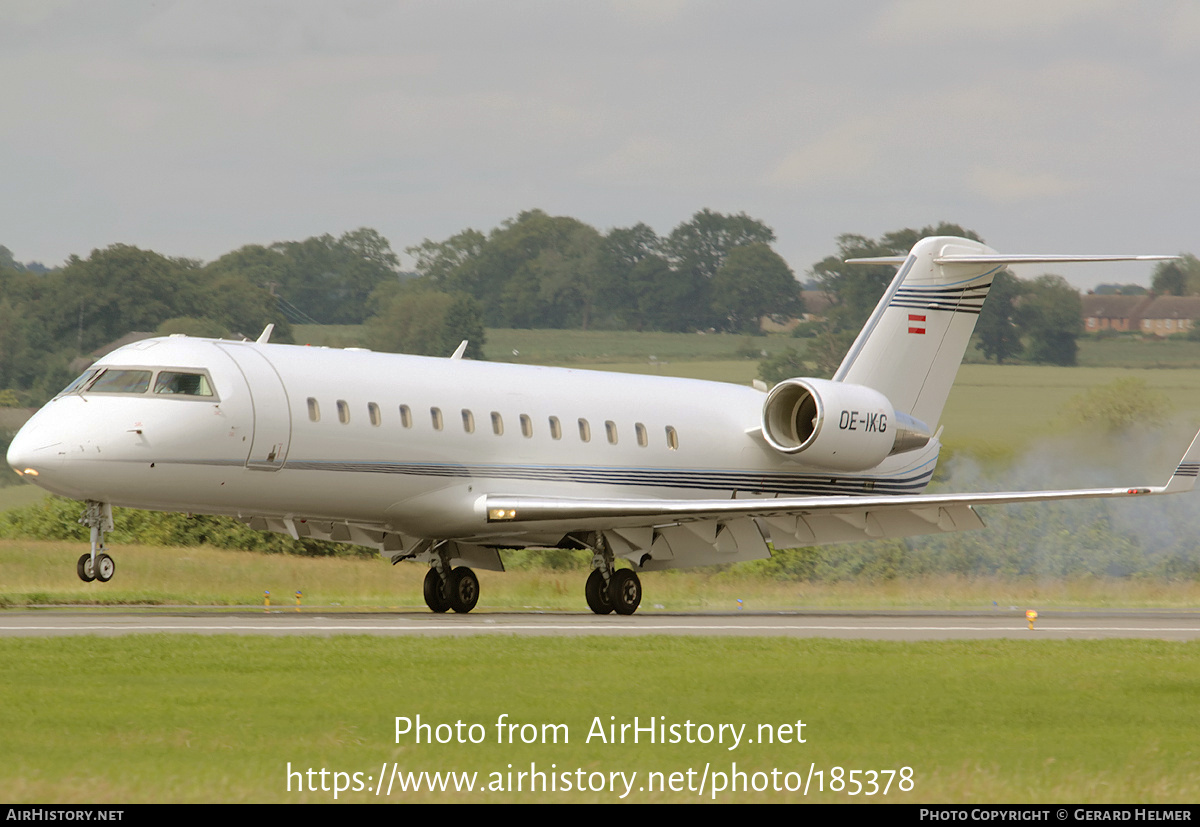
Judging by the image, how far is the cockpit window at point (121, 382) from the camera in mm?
20859

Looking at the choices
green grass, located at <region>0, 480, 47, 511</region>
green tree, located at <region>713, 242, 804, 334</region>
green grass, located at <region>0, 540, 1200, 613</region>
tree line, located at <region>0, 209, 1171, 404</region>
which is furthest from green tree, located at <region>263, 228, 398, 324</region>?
green grass, located at <region>0, 540, 1200, 613</region>

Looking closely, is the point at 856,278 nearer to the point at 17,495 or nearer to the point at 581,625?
the point at 17,495

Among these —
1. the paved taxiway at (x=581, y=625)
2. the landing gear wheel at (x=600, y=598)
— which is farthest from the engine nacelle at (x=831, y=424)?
the landing gear wheel at (x=600, y=598)

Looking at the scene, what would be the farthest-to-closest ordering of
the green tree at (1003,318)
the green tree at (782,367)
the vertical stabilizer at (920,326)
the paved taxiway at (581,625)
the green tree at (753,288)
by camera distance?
the green tree at (753,288) < the green tree at (782,367) < the green tree at (1003,318) < the vertical stabilizer at (920,326) < the paved taxiway at (581,625)

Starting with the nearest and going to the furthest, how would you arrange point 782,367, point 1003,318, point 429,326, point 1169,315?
point 1169,315, point 1003,318, point 782,367, point 429,326

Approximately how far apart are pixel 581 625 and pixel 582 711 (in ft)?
29.4

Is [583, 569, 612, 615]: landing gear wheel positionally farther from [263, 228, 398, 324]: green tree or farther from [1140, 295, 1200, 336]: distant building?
[263, 228, 398, 324]: green tree

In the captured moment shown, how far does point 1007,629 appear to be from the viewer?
21.8m

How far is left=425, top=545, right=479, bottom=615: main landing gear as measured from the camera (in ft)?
82.2

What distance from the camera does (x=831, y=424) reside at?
26234 mm

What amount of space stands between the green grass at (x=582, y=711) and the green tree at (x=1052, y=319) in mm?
43338

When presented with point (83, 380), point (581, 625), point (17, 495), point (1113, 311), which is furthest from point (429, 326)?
point (581, 625)

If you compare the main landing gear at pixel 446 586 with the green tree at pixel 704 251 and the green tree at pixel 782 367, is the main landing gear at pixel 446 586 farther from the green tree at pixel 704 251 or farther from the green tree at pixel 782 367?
the green tree at pixel 704 251

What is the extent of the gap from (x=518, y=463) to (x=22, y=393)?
179ft
